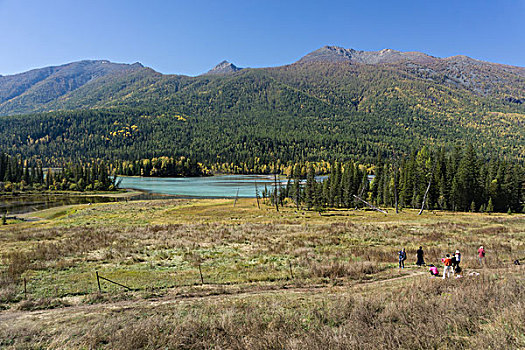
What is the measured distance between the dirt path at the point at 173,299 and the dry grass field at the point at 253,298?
5 centimetres

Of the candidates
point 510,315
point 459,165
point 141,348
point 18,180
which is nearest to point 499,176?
point 459,165

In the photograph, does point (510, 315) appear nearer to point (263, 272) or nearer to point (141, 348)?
point (141, 348)

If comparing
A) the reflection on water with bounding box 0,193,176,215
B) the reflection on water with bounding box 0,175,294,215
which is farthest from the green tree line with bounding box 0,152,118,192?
the reflection on water with bounding box 0,193,176,215

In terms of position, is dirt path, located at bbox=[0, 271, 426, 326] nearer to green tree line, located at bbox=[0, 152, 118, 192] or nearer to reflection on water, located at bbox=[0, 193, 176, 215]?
reflection on water, located at bbox=[0, 193, 176, 215]

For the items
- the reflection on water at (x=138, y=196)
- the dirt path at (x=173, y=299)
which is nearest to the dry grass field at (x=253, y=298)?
the dirt path at (x=173, y=299)

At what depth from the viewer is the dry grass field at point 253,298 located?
713 centimetres

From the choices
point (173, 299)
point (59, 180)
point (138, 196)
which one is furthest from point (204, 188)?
point (173, 299)

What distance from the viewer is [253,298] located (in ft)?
41.2

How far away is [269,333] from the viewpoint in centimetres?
770

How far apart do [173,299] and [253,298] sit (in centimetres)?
370

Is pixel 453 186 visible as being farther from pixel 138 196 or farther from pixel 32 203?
pixel 32 203

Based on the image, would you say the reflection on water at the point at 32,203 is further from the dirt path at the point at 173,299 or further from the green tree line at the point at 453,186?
the dirt path at the point at 173,299

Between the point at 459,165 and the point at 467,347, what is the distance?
85289 millimetres

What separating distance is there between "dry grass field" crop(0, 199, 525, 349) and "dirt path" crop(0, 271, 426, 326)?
5 centimetres
